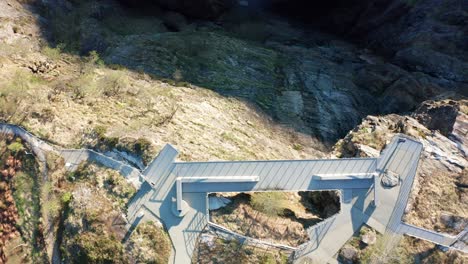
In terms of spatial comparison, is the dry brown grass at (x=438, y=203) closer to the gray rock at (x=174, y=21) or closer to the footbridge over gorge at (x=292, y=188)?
the footbridge over gorge at (x=292, y=188)

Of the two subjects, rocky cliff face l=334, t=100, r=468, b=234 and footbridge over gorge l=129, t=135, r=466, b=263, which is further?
rocky cliff face l=334, t=100, r=468, b=234

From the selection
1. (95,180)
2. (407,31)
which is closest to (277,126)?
(95,180)

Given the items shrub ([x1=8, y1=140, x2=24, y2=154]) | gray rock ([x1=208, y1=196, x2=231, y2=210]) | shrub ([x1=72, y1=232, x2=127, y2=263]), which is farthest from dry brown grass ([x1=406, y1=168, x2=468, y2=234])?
shrub ([x1=8, y1=140, x2=24, y2=154])

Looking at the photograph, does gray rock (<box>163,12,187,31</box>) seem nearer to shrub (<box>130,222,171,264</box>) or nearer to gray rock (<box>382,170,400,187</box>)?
shrub (<box>130,222,171,264</box>)

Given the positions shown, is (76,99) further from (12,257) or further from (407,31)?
(407,31)

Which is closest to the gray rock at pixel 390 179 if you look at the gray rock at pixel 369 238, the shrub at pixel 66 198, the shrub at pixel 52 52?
the gray rock at pixel 369 238

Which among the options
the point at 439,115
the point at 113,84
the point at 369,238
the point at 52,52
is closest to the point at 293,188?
the point at 369,238

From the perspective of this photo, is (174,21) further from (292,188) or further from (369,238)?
(369,238)
